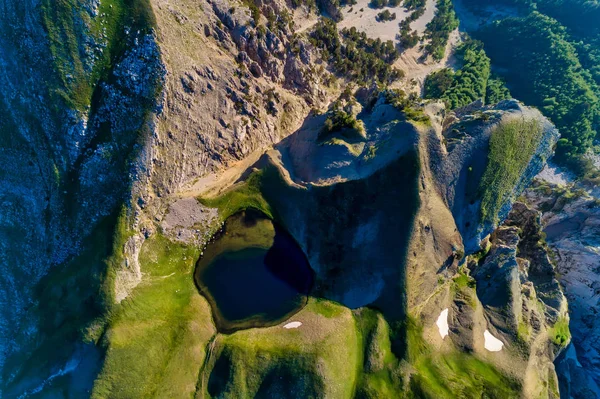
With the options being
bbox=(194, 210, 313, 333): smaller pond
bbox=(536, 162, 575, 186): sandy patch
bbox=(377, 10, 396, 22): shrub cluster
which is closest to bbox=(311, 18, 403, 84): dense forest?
bbox=(377, 10, 396, 22): shrub cluster

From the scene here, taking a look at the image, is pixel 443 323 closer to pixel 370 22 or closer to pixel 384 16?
pixel 370 22

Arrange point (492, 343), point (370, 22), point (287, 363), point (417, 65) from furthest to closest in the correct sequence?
point (417, 65), point (370, 22), point (492, 343), point (287, 363)

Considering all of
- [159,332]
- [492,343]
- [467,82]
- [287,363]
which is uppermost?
[467,82]

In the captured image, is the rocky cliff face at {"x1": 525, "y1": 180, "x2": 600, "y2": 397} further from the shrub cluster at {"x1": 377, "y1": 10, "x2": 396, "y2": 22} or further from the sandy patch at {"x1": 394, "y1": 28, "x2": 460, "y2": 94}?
the shrub cluster at {"x1": 377, "y1": 10, "x2": 396, "y2": 22}

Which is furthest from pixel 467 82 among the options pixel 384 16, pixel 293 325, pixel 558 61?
pixel 293 325

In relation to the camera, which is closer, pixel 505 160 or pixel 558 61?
pixel 505 160

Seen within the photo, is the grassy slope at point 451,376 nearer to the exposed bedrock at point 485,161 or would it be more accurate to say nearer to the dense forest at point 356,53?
the exposed bedrock at point 485,161

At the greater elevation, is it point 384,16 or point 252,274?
point 384,16
